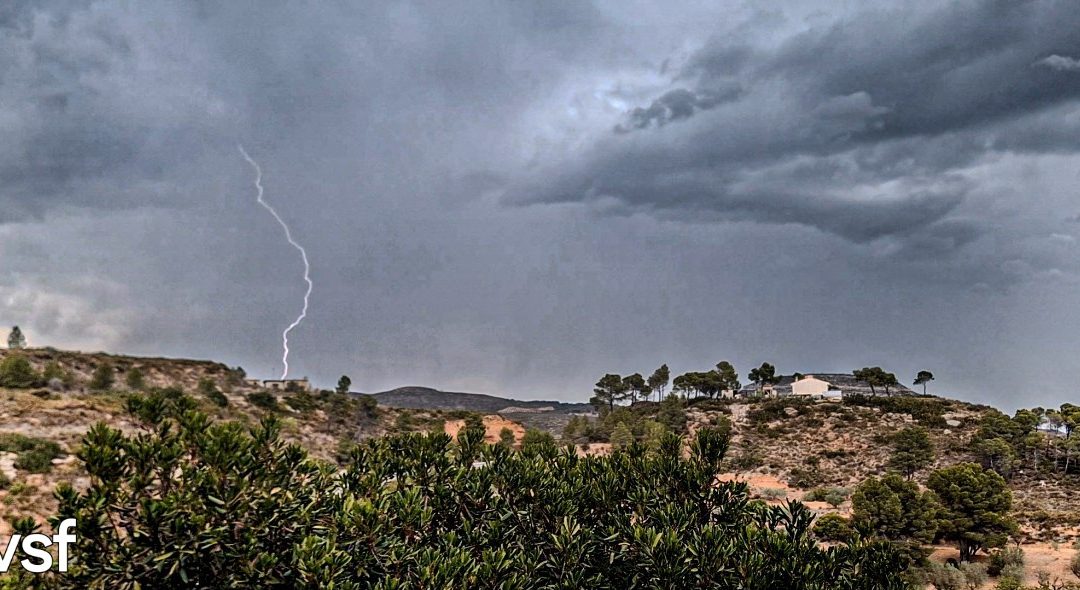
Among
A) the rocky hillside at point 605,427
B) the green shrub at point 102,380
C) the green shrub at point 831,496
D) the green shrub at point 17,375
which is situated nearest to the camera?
the rocky hillside at point 605,427

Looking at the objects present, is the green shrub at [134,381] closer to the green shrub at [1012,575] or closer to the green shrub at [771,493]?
the green shrub at [771,493]

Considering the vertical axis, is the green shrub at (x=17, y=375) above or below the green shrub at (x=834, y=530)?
above

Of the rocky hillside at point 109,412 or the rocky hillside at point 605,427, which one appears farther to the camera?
the rocky hillside at point 605,427

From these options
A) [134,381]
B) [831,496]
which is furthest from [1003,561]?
[134,381]

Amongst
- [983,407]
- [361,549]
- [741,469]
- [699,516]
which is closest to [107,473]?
[361,549]

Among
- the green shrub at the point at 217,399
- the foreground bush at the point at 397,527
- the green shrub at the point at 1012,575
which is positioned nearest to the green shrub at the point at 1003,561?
the green shrub at the point at 1012,575

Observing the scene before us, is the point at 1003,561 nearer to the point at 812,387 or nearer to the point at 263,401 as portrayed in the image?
the point at 263,401

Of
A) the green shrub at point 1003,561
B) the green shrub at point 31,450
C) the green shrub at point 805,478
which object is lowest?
the green shrub at point 805,478

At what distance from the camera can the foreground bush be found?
6.16 m

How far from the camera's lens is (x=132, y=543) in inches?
250

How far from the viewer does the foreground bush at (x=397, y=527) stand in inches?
242

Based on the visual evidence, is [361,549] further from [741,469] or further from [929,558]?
[741,469]

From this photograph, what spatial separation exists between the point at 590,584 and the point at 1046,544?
34.0 meters

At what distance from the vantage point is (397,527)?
684cm
